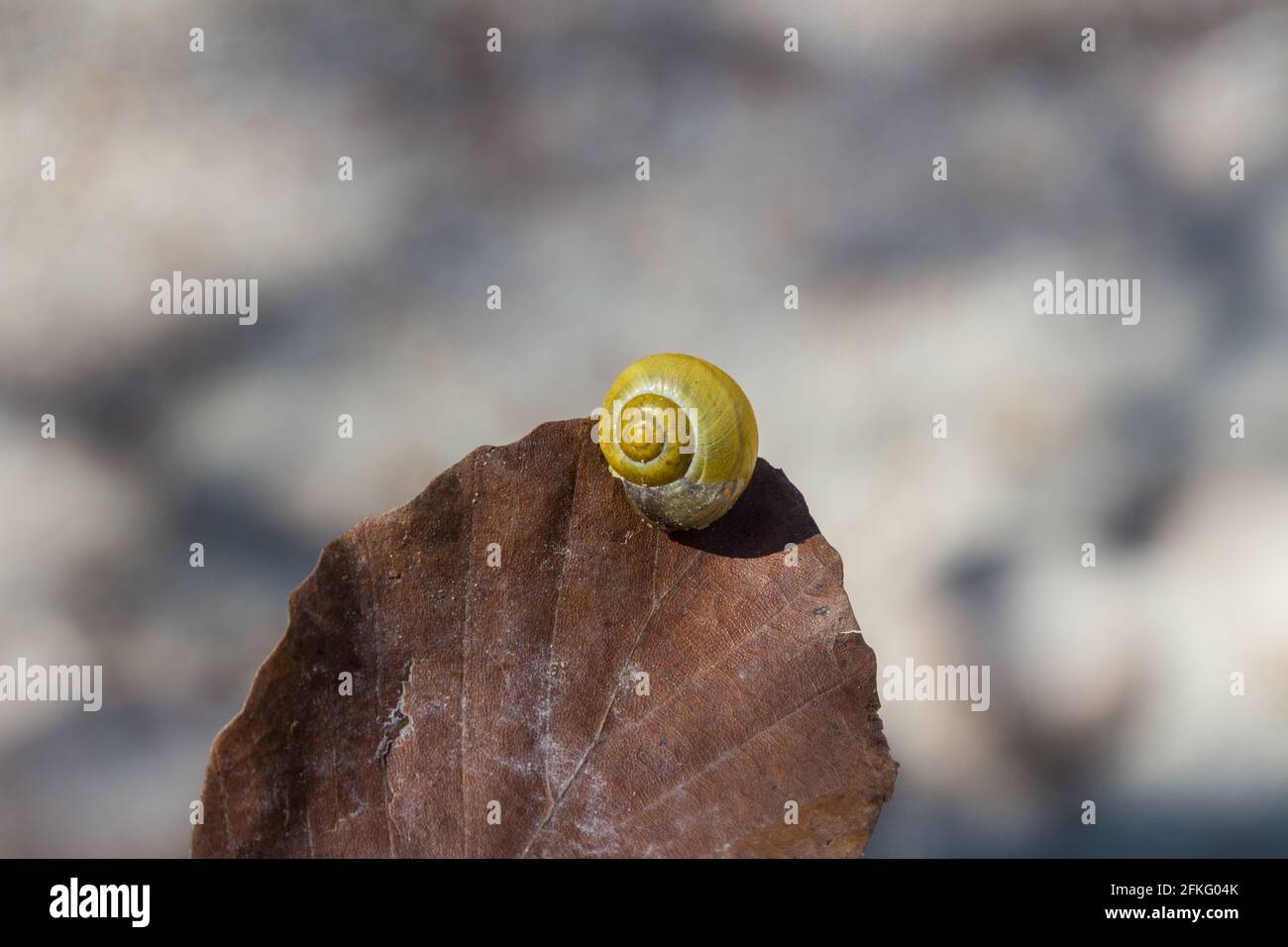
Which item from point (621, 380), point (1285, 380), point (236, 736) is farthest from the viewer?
point (1285, 380)

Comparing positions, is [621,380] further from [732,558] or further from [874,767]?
[874,767]

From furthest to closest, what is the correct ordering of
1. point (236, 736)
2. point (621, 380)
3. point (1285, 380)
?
point (1285, 380)
point (621, 380)
point (236, 736)

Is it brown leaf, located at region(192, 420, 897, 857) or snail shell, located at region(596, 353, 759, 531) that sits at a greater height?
snail shell, located at region(596, 353, 759, 531)

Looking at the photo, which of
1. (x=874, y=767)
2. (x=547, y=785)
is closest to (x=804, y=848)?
(x=874, y=767)

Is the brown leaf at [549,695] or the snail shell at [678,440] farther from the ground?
the snail shell at [678,440]
